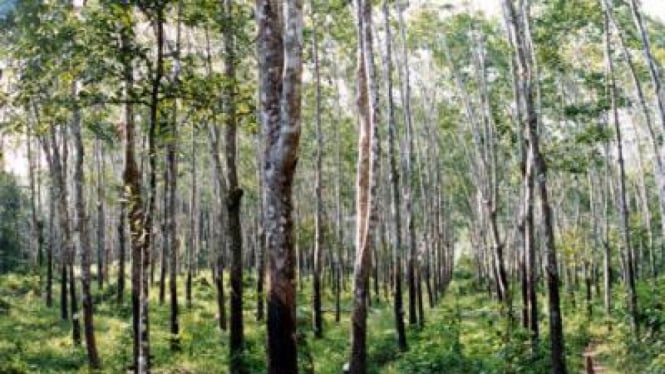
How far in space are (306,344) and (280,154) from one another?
4.90 metres

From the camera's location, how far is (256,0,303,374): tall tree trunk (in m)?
6.74

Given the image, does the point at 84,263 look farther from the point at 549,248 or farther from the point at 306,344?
the point at 549,248

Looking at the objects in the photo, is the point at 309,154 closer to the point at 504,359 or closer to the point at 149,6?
the point at 504,359

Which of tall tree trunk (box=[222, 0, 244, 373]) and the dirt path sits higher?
tall tree trunk (box=[222, 0, 244, 373])

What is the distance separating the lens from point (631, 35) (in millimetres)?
21875

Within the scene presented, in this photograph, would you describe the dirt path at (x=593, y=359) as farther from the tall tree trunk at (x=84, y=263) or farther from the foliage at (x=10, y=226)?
the foliage at (x=10, y=226)

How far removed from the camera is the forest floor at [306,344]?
13.3 m

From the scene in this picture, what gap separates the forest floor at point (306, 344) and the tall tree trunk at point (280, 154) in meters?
3.93

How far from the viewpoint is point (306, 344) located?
35.9 ft

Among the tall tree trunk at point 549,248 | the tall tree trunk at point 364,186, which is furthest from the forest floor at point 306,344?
the tall tree trunk at point 549,248

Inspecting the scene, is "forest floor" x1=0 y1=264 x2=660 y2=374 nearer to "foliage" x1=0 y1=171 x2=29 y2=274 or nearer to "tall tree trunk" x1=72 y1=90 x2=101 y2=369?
"tall tree trunk" x1=72 y1=90 x2=101 y2=369

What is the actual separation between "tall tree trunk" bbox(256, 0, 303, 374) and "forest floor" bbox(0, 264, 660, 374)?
3.93 metres

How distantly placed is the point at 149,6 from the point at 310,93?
20.2m

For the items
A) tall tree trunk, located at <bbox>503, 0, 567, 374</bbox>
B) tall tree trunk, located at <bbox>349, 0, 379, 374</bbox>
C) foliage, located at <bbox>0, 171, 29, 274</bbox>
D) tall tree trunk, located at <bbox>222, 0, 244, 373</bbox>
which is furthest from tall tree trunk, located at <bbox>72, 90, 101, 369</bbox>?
foliage, located at <bbox>0, 171, 29, 274</bbox>
